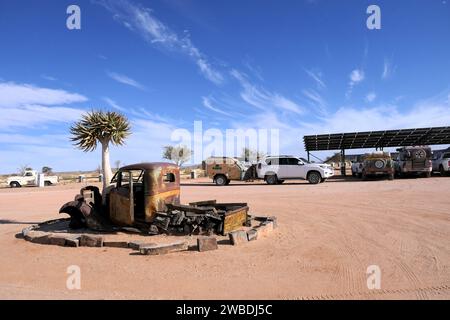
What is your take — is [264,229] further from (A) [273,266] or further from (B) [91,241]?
(B) [91,241]

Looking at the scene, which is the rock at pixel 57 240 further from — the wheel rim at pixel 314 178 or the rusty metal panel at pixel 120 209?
the wheel rim at pixel 314 178

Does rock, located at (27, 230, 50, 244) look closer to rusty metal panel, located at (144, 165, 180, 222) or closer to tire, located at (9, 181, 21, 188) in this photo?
rusty metal panel, located at (144, 165, 180, 222)

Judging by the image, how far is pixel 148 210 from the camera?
28.6ft

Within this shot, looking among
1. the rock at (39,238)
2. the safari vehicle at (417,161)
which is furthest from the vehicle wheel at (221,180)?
the rock at (39,238)

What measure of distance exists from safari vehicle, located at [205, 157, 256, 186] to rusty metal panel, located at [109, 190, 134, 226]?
58.8ft

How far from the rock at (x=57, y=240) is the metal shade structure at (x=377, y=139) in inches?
1069

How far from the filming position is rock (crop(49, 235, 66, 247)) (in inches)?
316

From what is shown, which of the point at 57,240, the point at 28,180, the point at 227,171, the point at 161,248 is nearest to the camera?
the point at 161,248

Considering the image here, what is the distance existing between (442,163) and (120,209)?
995 inches

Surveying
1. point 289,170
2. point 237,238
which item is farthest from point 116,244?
point 289,170

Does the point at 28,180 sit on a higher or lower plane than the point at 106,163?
lower
